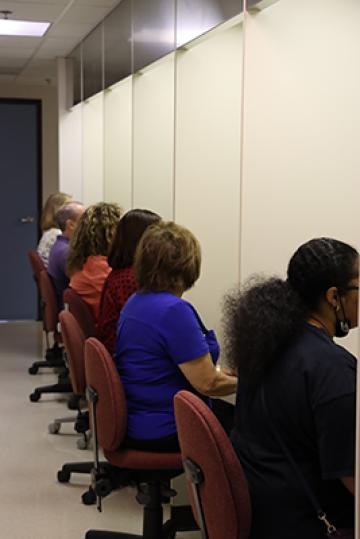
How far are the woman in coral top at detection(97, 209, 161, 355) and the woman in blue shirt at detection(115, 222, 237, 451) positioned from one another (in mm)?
549

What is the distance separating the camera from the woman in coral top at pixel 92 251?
4.66 m

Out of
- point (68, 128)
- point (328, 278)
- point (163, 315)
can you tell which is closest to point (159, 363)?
point (163, 315)

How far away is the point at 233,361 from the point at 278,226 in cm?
115

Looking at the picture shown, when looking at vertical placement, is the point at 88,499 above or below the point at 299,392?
below

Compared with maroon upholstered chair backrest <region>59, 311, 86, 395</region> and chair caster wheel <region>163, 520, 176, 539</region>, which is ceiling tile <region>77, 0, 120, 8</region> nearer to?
maroon upholstered chair backrest <region>59, 311, 86, 395</region>

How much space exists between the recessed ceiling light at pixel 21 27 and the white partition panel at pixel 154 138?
5.08 ft

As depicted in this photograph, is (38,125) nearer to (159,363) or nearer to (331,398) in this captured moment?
(159,363)

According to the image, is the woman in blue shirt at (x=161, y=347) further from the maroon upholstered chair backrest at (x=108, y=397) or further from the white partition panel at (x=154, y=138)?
the white partition panel at (x=154, y=138)

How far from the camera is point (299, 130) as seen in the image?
10.2ft

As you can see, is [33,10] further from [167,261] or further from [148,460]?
[148,460]

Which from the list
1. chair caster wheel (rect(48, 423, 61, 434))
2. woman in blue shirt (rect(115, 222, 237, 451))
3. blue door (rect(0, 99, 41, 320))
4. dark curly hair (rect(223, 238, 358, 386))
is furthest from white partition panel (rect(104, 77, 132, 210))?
blue door (rect(0, 99, 41, 320))

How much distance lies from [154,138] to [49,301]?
1.74 metres

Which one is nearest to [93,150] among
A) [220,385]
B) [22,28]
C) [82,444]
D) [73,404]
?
→ [22,28]

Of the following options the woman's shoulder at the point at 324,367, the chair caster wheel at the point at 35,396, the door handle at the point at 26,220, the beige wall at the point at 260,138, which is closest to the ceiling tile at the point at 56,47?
the door handle at the point at 26,220
